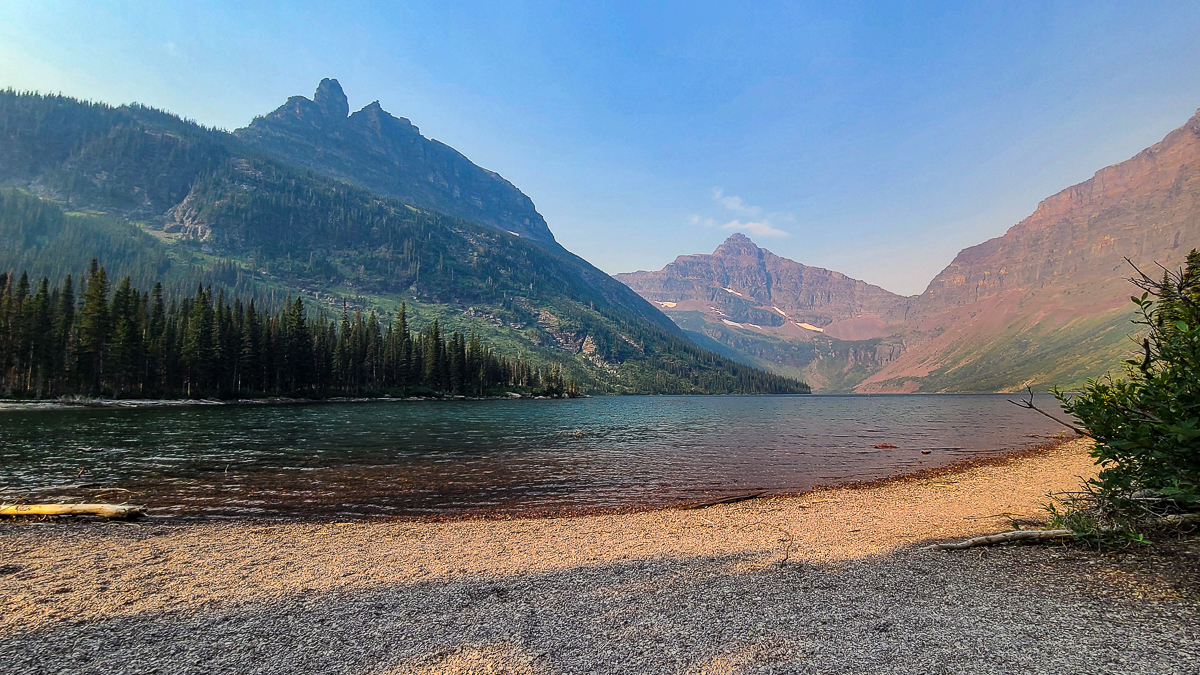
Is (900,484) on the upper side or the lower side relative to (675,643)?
lower

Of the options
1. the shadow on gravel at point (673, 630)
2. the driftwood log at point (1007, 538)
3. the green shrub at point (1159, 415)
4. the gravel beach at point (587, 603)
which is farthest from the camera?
the driftwood log at point (1007, 538)

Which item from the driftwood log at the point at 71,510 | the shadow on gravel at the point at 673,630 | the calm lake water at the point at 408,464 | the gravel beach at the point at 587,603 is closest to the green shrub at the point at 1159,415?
the gravel beach at the point at 587,603

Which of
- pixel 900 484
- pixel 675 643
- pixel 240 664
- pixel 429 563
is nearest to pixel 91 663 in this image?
pixel 240 664

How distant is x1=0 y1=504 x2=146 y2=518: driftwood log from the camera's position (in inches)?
673

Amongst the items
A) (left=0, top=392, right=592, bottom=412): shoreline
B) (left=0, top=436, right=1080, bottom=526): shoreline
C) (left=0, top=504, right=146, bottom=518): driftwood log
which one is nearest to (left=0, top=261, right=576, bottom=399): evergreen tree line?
(left=0, top=392, right=592, bottom=412): shoreline

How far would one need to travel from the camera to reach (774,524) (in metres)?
18.4

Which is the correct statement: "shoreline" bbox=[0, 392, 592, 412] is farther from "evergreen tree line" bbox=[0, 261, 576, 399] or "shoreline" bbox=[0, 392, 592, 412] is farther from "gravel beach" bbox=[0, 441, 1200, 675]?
"gravel beach" bbox=[0, 441, 1200, 675]

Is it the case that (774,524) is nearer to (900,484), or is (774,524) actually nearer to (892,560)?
(892,560)

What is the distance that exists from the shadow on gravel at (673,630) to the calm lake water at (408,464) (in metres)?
12.3

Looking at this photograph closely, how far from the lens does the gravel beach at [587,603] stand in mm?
7590

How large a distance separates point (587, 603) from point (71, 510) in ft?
66.3

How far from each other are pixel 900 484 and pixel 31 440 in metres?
66.2

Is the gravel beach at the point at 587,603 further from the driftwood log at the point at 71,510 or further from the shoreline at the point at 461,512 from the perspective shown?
the shoreline at the point at 461,512

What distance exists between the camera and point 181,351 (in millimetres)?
97625
